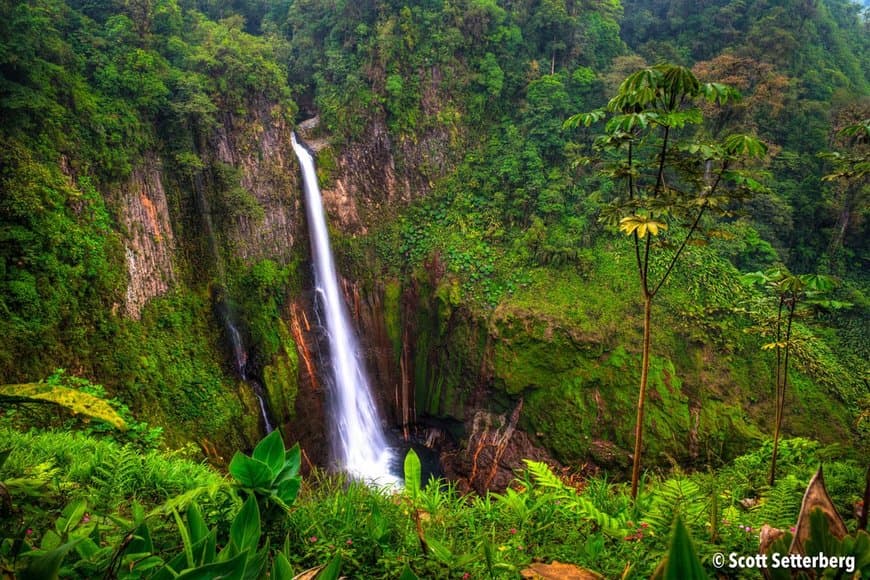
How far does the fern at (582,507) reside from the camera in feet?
6.97

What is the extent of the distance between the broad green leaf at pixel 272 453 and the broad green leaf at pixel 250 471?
0.22 ft

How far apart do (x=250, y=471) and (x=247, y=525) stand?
11.2 inches

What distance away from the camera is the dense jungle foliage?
2.00m

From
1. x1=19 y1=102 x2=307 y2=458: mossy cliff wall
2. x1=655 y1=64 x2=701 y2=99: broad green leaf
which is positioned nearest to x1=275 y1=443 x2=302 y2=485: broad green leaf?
x1=655 y1=64 x2=701 y2=99: broad green leaf

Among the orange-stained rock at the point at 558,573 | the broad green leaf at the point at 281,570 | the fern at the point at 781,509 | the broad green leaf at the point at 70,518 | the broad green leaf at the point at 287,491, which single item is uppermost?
the broad green leaf at the point at 70,518

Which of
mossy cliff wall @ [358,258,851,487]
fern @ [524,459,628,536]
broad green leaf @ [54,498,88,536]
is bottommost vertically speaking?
mossy cliff wall @ [358,258,851,487]

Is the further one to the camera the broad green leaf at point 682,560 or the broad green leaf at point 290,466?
the broad green leaf at point 290,466

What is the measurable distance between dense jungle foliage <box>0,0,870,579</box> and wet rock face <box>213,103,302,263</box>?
0.50 feet

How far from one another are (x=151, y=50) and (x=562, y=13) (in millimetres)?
10956

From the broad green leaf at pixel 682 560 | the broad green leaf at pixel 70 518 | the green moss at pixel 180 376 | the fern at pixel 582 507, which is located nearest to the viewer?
the broad green leaf at pixel 682 560

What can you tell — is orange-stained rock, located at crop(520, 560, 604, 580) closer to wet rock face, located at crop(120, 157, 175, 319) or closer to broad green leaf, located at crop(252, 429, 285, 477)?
broad green leaf, located at crop(252, 429, 285, 477)

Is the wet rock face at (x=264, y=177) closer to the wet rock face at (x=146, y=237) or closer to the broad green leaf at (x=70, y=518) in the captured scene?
the wet rock face at (x=146, y=237)

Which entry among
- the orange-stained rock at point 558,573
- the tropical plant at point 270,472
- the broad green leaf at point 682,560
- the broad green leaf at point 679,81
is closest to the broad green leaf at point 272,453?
the tropical plant at point 270,472

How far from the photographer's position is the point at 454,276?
11.0 m
